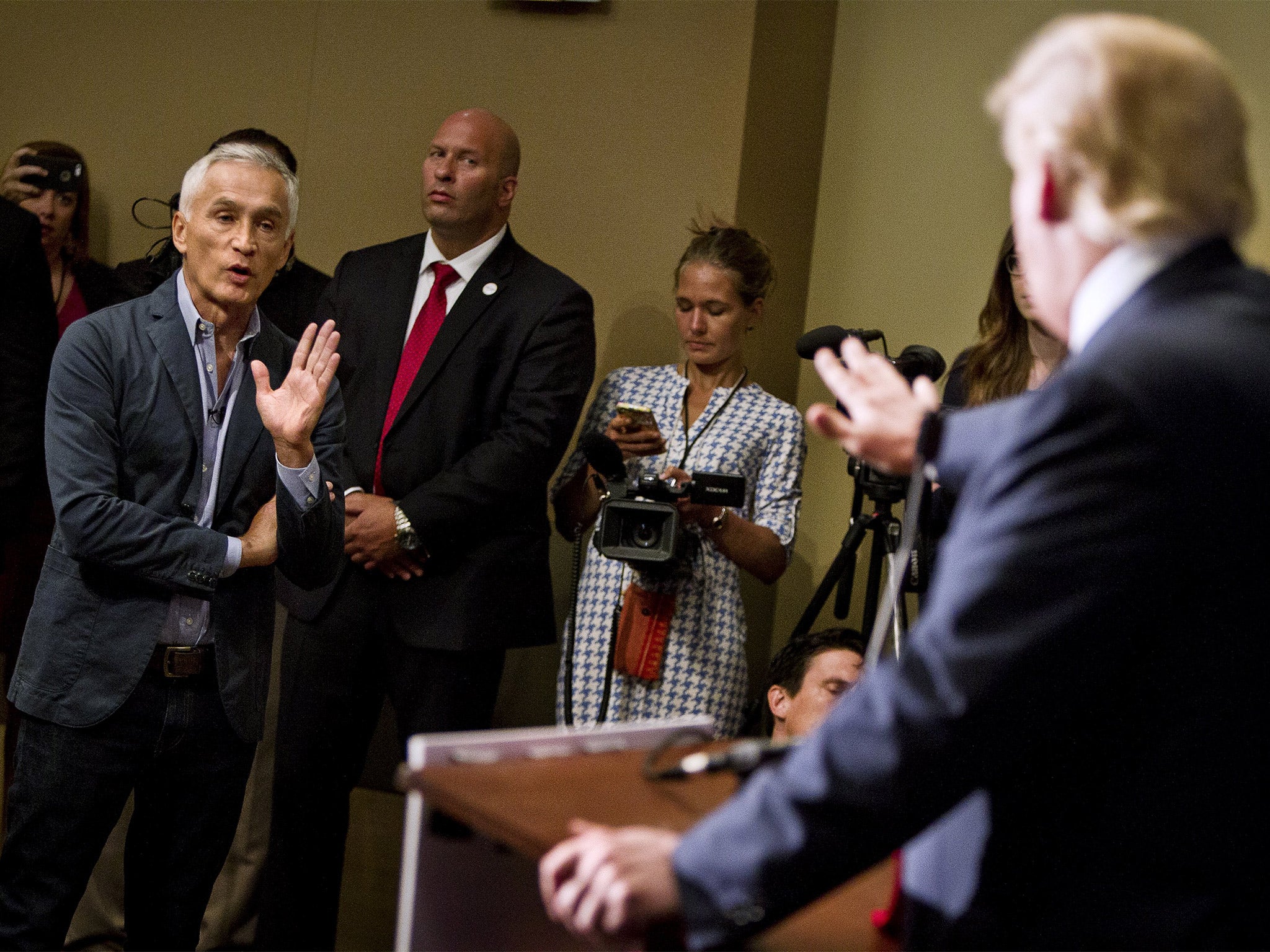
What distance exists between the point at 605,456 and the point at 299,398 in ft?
2.25

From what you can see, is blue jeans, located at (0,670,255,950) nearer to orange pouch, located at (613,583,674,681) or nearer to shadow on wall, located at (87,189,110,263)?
orange pouch, located at (613,583,674,681)

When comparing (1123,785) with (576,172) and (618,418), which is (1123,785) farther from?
(576,172)

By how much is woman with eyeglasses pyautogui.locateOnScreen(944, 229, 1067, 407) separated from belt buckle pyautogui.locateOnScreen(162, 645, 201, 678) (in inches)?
60.2

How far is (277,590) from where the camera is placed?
330cm

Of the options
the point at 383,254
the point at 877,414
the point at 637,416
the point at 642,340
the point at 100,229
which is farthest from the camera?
the point at 100,229

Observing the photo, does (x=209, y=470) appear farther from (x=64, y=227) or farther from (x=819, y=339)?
(x=64, y=227)

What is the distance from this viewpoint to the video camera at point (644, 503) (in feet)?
9.32

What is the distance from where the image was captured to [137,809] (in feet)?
8.06

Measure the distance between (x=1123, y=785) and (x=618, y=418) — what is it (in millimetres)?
2027

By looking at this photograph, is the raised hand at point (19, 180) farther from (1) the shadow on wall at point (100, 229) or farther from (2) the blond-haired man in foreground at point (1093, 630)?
(2) the blond-haired man in foreground at point (1093, 630)

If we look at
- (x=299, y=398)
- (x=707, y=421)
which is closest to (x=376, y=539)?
(x=299, y=398)

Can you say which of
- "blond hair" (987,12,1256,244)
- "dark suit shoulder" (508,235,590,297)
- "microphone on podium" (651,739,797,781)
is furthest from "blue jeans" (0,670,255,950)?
"blond hair" (987,12,1256,244)

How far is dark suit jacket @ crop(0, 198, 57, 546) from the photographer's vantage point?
9.70 feet

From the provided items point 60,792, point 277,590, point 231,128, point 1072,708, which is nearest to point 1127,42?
point 1072,708
